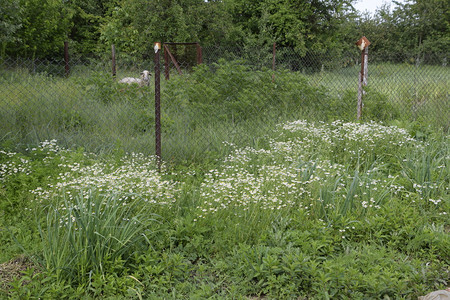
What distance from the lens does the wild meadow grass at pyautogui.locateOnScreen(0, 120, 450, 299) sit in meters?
2.84

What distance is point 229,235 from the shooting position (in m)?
3.35

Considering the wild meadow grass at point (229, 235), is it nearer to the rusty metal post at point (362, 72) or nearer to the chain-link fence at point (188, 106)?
the chain-link fence at point (188, 106)

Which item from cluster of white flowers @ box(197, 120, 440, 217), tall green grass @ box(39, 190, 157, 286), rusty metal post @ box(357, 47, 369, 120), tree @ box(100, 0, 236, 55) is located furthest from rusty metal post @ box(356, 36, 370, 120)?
tree @ box(100, 0, 236, 55)

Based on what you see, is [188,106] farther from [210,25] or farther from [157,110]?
[210,25]

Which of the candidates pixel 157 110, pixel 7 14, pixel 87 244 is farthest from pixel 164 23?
pixel 87 244

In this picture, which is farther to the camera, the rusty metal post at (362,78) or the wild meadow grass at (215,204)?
the rusty metal post at (362,78)

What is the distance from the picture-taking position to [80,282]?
289 centimetres

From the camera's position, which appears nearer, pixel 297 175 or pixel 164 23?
pixel 297 175

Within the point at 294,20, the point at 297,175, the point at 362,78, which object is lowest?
the point at 297,175

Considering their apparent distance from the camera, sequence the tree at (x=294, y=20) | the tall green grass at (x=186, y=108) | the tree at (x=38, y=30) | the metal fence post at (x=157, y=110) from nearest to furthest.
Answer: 1. the metal fence post at (x=157, y=110)
2. the tall green grass at (x=186, y=108)
3. the tree at (x=38, y=30)
4. the tree at (x=294, y=20)

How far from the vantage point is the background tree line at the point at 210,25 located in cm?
1680

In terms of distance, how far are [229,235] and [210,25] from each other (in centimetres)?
1624

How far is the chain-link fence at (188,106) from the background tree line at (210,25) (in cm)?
540

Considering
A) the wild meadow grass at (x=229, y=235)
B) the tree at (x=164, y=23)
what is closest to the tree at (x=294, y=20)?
the tree at (x=164, y=23)
